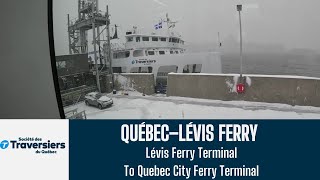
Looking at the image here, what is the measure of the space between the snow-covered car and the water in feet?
2.62

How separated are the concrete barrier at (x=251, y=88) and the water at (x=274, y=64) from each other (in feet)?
0.12

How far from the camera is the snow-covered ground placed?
175cm

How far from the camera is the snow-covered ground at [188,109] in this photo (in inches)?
68.8

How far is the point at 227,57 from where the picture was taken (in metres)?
1.84

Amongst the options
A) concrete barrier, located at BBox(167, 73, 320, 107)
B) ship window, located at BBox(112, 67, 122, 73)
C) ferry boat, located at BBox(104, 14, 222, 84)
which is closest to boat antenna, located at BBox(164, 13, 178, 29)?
ferry boat, located at BBox(104, 14, 222, 84)

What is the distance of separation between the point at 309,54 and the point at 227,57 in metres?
0.48

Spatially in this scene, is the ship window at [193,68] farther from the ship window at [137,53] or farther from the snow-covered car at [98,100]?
the snow-covered car at [98,100]

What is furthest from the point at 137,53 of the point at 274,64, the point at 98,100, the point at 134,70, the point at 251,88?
the point at 274,64

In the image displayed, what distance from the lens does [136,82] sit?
1.96 m

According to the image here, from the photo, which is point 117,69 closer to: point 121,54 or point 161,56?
point 121,54

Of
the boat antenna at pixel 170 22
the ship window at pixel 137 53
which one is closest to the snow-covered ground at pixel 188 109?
the ship window at pixel 137 53

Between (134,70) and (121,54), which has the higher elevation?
(121,54)

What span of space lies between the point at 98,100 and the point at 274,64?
45.8 inches

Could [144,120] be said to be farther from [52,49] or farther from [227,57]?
[52,49]
